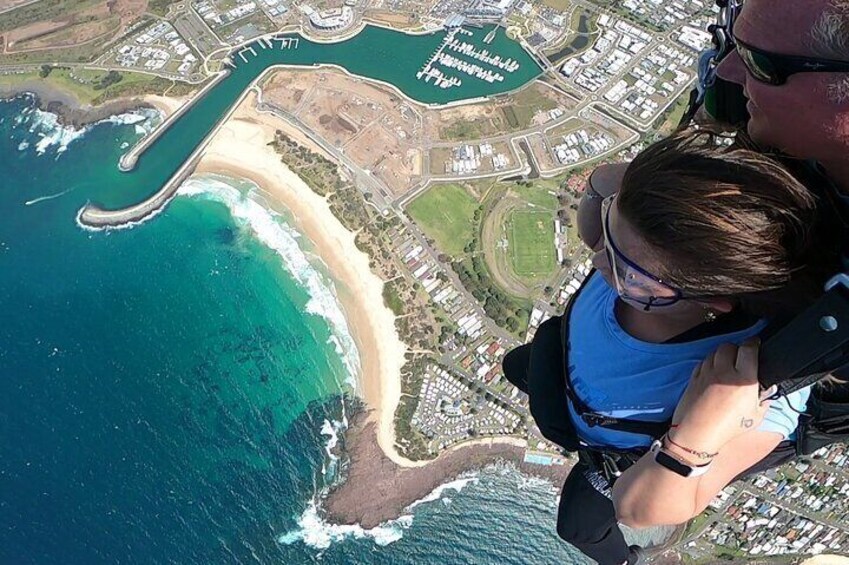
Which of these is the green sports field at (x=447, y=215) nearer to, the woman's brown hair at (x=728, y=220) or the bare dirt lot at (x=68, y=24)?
the bare dirt lot at (x=68, y=24)

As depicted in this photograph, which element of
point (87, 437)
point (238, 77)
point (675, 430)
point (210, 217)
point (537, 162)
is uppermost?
point (675, 430)

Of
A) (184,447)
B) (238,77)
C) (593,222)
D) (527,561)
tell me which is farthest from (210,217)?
(593,222)

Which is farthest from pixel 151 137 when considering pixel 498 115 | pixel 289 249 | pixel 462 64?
pixel 498 115

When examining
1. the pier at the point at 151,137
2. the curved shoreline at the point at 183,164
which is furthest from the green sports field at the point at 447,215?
the pier at the point at 151,137

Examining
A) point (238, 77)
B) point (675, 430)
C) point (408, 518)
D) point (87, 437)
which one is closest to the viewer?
point (675, 430)

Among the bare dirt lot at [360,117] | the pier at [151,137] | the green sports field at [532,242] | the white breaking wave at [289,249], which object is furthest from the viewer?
the pier at [151,137]

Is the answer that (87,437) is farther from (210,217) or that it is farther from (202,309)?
(210,217)
